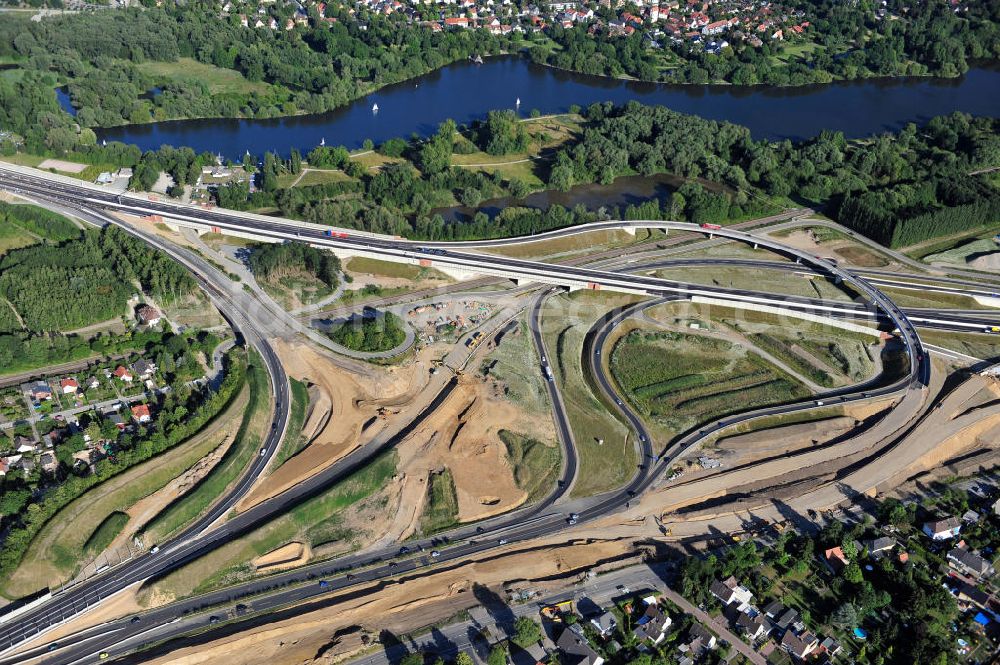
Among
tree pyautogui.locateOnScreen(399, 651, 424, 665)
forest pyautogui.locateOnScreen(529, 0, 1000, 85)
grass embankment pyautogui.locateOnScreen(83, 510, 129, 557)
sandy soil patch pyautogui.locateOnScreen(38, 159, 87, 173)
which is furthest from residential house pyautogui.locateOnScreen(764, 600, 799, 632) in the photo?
forest pyautogui.locateOnScreen(529, 0, 1000, 85)

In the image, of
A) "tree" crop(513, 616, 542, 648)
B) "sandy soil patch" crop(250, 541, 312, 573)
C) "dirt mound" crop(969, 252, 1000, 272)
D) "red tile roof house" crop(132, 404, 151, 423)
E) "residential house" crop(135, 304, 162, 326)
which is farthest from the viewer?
"dirt mound" crop(969, 252, 1000, 272)

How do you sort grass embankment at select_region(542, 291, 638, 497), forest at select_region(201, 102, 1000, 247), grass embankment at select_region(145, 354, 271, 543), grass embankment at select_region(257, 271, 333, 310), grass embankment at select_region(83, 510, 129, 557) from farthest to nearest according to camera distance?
1. forest at select_region(201, 102, 1000, 247)
2. grass embankment at select_region(257, 271, 333, 310)
3. grass embankment at select_region(542, 291, 638, 497)
4. grass embankment at select_region(145, 354, 271, 543)
5. grass embankment at select_region(83, 510, 129, 557)

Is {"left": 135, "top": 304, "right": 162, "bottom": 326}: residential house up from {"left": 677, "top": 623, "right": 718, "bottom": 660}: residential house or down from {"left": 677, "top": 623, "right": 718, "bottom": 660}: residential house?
up

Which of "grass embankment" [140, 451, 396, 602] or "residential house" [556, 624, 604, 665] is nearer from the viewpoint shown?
"residential house" [556, 624, 604, 665]

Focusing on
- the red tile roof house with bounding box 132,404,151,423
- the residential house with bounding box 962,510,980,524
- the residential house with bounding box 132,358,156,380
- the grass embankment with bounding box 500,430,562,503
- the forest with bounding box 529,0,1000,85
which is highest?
the forest with bounding box 529,0,1000,85

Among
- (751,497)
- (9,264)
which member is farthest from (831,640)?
(9,264)

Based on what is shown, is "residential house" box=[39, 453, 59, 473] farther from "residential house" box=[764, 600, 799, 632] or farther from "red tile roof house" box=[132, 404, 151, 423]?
"residential house" box=[764, 600, 799, 632]

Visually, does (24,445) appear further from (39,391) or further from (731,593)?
(731,593)

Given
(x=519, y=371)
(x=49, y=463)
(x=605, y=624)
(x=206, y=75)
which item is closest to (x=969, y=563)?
(x=605, y=624)
